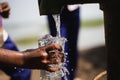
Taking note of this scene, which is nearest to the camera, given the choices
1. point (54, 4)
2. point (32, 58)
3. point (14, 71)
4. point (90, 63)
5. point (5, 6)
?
point (54, 4)

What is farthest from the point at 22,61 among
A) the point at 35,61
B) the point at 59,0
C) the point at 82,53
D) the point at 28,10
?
the point at 82,53

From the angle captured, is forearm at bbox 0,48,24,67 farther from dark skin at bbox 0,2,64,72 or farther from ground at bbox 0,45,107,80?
ground at bbox 0,45,107,80

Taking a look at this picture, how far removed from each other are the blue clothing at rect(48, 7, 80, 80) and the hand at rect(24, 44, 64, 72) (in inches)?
51.2

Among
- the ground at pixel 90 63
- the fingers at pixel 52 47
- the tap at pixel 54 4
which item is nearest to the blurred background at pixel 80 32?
the ground at pixel 90 63

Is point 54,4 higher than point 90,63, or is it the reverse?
point 54,4

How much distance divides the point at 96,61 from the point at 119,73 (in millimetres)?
1689

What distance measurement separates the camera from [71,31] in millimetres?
2166

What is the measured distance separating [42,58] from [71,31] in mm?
1434

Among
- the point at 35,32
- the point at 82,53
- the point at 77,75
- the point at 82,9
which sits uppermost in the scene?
the point at 82,9

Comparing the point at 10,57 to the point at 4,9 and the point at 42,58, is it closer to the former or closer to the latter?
the point at 42,58

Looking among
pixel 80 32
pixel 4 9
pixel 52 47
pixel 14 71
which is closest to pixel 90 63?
pixel 80 32

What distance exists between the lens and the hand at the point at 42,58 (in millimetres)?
739

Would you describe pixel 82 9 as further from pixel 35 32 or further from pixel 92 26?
pixel 35 32

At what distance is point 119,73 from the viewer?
0.63m
